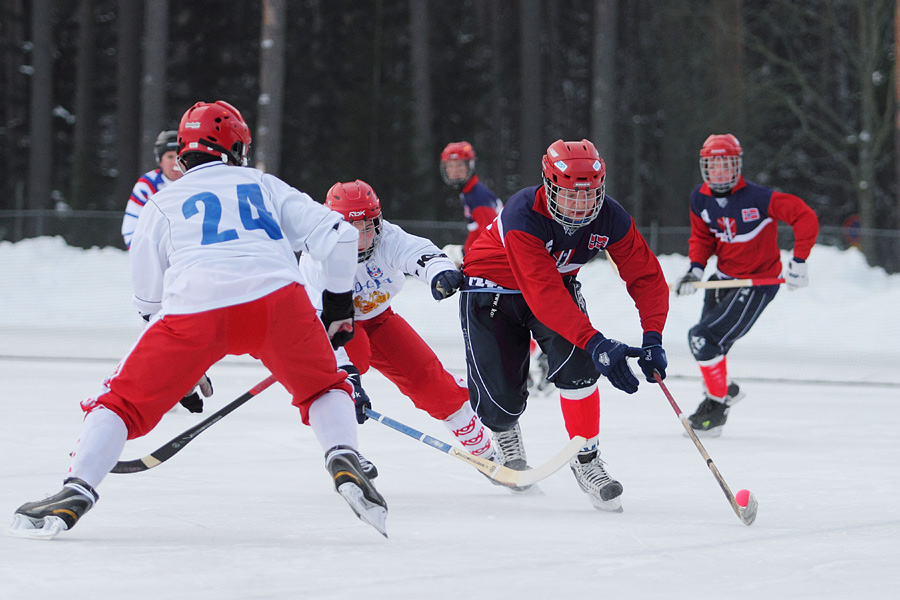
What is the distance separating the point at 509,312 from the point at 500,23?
25375mm

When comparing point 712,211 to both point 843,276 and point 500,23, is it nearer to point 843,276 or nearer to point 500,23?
point 843,276

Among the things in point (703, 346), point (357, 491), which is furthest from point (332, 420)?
point (703, 346)

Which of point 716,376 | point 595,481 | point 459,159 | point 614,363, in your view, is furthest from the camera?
point 459,159

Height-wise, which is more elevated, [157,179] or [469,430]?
[157,179]

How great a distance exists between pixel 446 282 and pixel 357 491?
3.55ft

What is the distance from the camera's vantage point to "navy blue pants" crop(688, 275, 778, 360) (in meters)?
6.10

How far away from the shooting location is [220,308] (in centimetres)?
321

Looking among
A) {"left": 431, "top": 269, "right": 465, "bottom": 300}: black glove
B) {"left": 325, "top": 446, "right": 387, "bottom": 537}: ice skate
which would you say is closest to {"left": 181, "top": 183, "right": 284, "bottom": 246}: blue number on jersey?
{"left": 325, "top": 446, "right": 387, "bottom": 537}: ice skate

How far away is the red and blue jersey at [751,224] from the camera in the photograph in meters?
6.21

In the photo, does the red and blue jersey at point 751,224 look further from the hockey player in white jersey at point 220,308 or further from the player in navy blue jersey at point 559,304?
the hockey player in white jersey at point 220,308

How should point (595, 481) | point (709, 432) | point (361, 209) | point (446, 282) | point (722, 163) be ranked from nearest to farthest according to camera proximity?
point (595, 481) < point (446, 282) < point (361, 209) < point (709, 432) < point (722, 163)

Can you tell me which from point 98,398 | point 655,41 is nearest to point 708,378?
point 98,398

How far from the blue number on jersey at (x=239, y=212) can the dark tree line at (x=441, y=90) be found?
11.8 meters

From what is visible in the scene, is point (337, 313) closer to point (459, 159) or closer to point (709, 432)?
point (709, 432)
